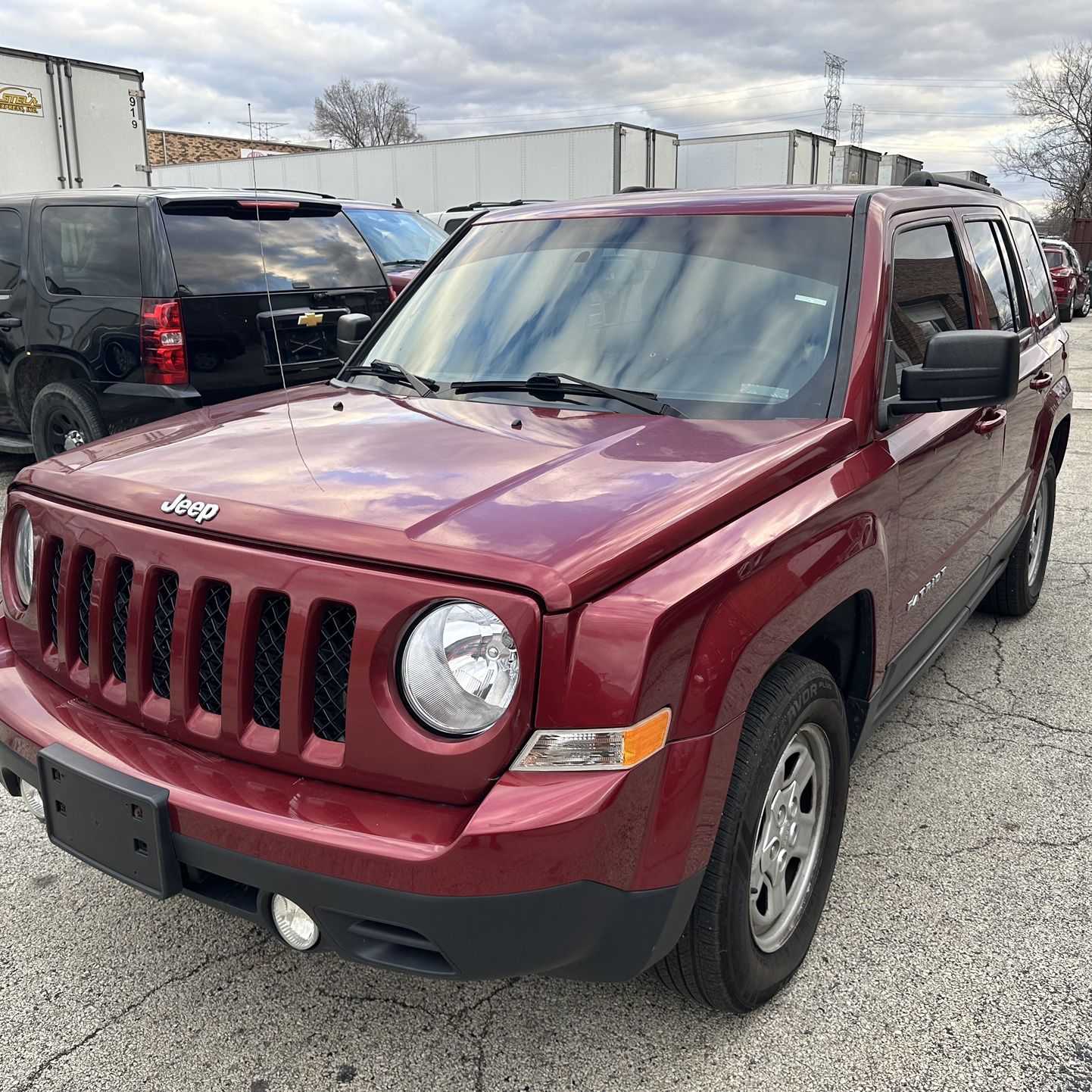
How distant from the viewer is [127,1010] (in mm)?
2443

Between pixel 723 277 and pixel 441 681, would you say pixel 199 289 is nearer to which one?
pixel 723 277

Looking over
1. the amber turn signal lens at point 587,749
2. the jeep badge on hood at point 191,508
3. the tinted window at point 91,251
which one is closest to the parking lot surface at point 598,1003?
the amber turn signal lens at point 587,749

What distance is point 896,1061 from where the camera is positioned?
2264 mm

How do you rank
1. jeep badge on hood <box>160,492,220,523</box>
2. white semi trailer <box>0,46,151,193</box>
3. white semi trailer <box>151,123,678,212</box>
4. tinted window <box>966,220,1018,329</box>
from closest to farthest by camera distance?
1. jeep badge on hood <box>160,492,220,523</box>
2. tinted window <box>966,220,1018,329</box>
3. white semi trailer <box>0,46,151,193</box>
4. white semi trailer <box>151,123,678,212</box>

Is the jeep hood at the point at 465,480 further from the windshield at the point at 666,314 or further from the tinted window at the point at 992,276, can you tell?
the tinted window at the point at 992,276

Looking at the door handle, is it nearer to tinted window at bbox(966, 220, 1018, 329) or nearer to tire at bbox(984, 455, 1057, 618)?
tinted window at bbox(966, 220, 1018, 329)

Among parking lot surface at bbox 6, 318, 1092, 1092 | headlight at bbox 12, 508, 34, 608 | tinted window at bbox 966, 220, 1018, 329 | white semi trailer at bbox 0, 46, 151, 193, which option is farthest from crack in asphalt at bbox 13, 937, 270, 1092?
white semi trailer at bbox 0, 46, 151, 193

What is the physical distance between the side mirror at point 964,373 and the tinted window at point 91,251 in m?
4.61

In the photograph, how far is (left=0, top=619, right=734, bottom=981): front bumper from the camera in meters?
1.77

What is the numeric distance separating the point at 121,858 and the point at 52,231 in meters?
5.56

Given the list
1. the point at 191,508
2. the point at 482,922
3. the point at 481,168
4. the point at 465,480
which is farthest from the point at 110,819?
the point at 481,168

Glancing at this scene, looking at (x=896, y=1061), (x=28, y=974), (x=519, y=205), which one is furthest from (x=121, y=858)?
(x=519, y=205)

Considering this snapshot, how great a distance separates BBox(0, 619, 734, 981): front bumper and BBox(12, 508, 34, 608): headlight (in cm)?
81

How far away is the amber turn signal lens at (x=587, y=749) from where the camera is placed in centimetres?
180
